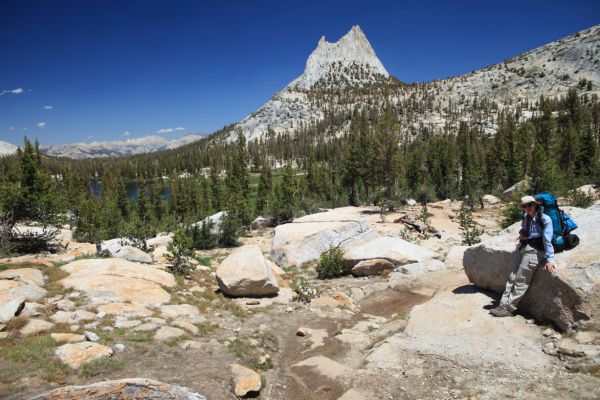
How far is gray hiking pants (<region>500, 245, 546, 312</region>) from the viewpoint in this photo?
28.8 ft

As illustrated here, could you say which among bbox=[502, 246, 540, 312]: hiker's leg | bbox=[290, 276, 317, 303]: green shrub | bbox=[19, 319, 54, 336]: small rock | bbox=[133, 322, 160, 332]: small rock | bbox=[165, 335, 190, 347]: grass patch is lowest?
bbox=[290, 276, 317, 303]: green shrub

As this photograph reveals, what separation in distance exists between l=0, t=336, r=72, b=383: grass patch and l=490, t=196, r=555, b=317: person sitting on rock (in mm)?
10043

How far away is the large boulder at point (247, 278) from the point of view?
13.7m

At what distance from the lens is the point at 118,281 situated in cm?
1241

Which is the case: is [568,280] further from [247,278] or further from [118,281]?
[118,281]

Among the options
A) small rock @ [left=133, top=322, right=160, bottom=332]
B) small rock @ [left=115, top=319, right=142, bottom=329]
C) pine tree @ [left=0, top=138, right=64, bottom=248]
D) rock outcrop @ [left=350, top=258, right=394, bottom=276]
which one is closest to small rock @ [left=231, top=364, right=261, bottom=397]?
small rock @ [left=133, top=322, right=160, bottom=332]

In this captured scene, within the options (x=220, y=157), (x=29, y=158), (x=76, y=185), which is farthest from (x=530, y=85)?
(x=29, y=158)

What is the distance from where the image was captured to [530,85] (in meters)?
194

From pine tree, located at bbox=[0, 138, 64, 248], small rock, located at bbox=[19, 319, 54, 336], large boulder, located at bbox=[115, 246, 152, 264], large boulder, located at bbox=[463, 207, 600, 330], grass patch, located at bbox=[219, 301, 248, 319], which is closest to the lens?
large boulder, located at bbox=[463, 207, 600, 330]

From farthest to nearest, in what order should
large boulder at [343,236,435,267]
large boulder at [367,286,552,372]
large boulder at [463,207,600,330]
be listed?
large boulder at [343,236,435,267] → large boulder at [463,207,600,330] → large boulder at [367,286,552,372]

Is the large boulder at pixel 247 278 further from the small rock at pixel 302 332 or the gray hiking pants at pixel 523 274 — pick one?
the gray hiking pants at pixel 523 274

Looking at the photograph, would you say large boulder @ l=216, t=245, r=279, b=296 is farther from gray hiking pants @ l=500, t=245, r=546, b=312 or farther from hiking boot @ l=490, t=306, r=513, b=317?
gray hiking pants @ l=500, t=245, r=546, b=312

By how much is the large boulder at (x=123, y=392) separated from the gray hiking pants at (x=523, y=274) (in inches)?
307

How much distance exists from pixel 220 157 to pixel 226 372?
17925 centimetres
